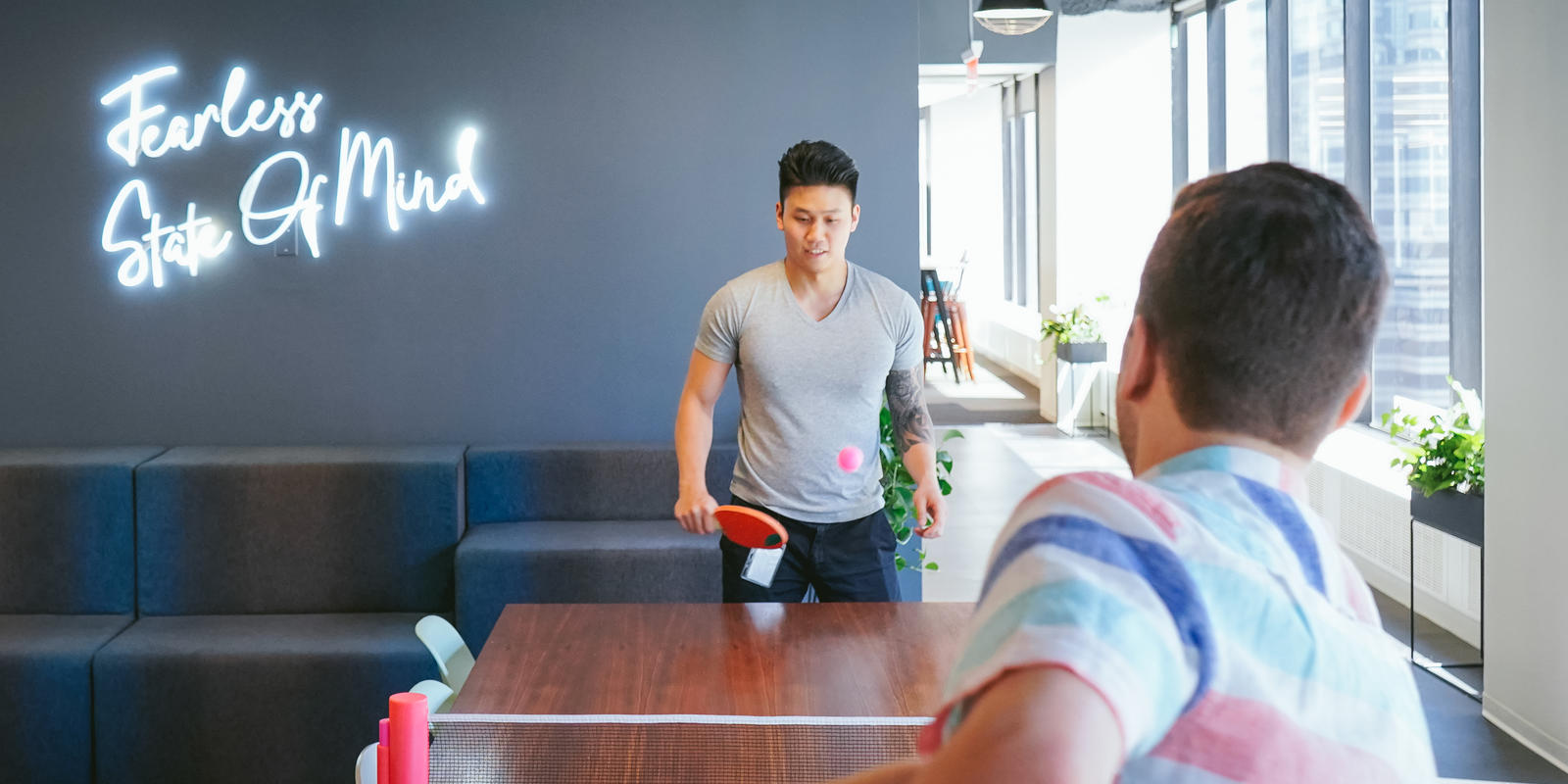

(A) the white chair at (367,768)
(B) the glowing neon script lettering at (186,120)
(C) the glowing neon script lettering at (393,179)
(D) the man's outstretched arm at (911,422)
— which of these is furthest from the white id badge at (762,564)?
(B) the glowing neon script lettering at (186,120)

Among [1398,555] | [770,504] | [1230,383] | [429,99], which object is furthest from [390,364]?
[1230,383]

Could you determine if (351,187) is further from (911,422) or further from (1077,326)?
(1077,326)

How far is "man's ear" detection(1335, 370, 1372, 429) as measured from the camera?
84 cm

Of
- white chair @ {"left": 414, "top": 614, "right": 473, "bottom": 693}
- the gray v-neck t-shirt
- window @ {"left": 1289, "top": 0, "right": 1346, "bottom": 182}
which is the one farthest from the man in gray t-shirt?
window @ {"left": 1289, "top": 0, "right": 1346, "bottom": 182}

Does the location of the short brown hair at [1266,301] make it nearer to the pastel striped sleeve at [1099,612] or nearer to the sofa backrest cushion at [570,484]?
the pastel striped sleeve at [1099,612]

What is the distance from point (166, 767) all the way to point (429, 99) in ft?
8.13

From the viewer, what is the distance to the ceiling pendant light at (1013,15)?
25.5 ft

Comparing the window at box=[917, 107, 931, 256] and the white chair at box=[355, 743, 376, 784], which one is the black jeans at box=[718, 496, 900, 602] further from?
the window at box=[917, 107, 931, 256]

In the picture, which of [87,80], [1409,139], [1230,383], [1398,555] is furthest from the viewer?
[1409,139]

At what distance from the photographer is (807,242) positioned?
10.6 feet

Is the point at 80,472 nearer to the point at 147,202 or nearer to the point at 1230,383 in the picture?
the point at 147,202

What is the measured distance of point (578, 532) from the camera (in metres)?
4.76

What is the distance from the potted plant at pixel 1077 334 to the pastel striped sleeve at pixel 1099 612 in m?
10.2

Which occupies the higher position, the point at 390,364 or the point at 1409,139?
the point at 1409,139
